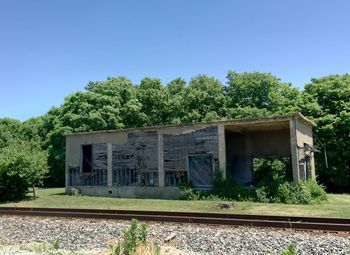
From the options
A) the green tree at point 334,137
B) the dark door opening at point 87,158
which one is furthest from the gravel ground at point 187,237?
the green tree at point 334,137

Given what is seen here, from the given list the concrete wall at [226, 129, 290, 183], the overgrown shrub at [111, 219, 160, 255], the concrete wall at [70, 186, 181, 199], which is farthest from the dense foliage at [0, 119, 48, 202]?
the overgrown shrub at [111, 219, 160, 255]

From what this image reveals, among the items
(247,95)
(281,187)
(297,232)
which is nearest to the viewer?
(297,232)

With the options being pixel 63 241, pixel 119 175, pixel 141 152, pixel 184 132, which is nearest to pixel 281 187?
pixel 184 132

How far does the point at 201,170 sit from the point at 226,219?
1016 cm

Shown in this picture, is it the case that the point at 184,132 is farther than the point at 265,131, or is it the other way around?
the point at 265,131

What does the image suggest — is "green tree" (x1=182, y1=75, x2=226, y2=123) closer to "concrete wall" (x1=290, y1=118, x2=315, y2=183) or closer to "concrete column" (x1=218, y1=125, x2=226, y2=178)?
"concrete wall" (x1=290, y1=118, x2=315, y2=183)

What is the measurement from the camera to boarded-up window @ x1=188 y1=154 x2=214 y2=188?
2173 centimetres

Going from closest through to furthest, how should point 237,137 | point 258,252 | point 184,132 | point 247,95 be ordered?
point 258,252, point 184,132, point 237,137, point 247,95

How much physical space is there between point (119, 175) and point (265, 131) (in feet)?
33.3

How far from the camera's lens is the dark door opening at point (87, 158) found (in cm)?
2600

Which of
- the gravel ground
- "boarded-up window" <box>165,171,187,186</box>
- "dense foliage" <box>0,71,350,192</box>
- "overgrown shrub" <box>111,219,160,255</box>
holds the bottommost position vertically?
the gravel ground

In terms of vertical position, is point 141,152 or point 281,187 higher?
point 141,152

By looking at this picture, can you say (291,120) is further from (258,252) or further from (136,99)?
(136,99)

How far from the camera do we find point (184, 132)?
22.5 metres
